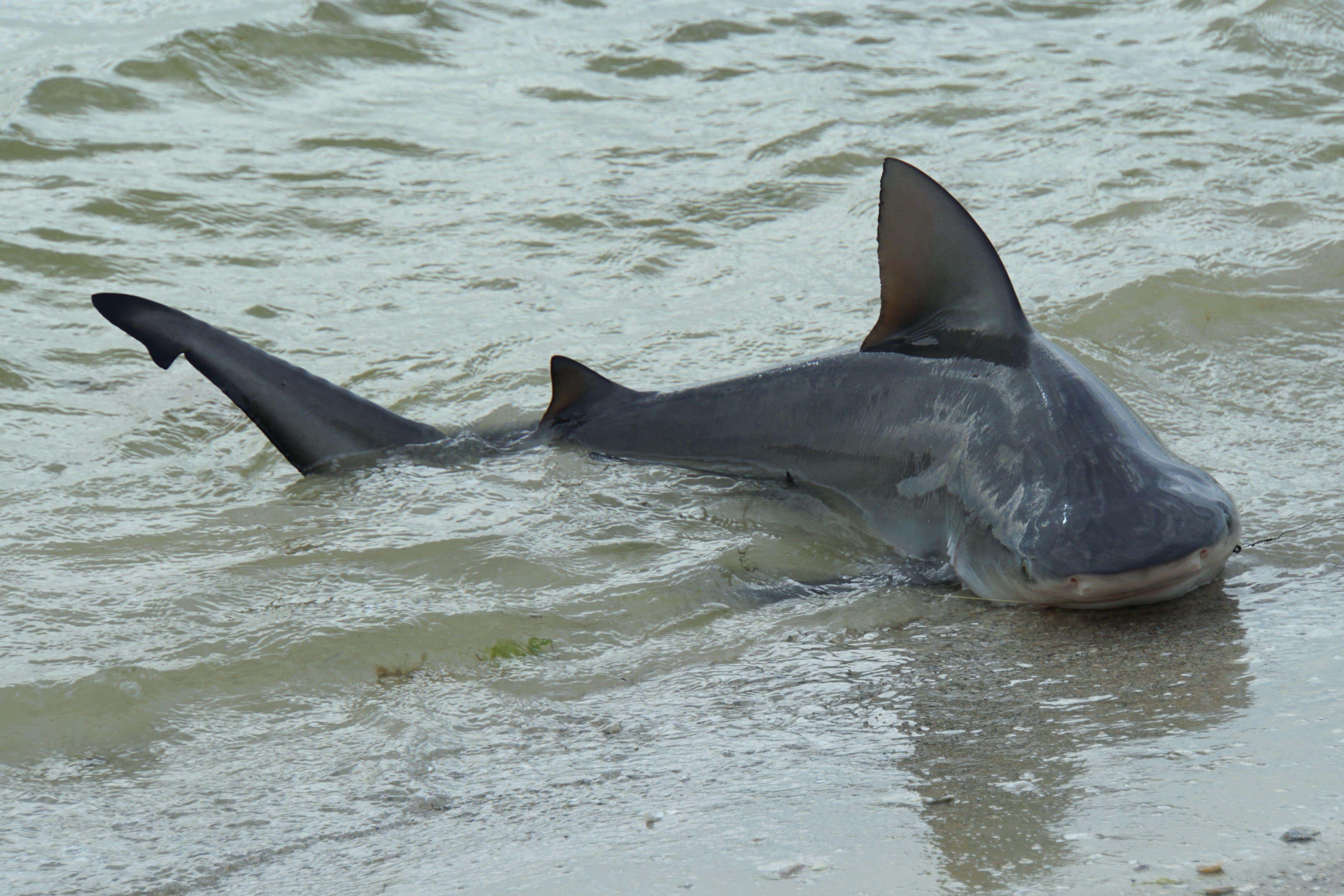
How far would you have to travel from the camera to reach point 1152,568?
3.27 m

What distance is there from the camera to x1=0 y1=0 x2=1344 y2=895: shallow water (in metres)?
2.43

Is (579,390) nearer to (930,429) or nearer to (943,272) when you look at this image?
(930,429)

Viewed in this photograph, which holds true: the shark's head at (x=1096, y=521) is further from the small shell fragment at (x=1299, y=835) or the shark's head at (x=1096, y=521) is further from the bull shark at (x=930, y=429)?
the small shell fragment at (x=1299, y=835)

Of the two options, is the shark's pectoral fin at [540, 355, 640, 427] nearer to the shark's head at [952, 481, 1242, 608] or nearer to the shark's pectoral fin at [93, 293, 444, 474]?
the shark's pectoral fin at [93, 293, 444, 474]

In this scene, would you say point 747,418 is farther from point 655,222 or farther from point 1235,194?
point 1235,194

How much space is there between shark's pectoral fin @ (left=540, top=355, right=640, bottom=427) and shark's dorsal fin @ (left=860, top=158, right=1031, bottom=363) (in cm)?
130

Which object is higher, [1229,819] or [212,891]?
[1229,819]

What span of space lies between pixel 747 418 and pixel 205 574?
200 centimetres

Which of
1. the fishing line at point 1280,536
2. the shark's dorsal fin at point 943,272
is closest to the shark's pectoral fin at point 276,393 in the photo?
the shark's dorsal fin at point 943,272

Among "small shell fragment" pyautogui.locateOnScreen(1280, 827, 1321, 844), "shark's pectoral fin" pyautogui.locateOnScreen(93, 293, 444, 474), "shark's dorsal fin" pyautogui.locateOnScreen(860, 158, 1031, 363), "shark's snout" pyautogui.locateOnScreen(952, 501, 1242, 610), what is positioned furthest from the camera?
"shark's pectoral fin" pyautogui.locateOnScreen(93, 293, 444, 474)

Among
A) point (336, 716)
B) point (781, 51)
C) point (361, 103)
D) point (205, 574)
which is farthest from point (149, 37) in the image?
point (336, 716)

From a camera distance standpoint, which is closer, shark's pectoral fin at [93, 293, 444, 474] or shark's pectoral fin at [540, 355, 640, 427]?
shark's pectoral fin at [93, 293, 444, 474]

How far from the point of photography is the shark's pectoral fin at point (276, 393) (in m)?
4.75

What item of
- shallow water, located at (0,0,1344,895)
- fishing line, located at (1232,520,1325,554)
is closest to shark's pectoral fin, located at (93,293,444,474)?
shallow water, located at (0,0,1344,895)
